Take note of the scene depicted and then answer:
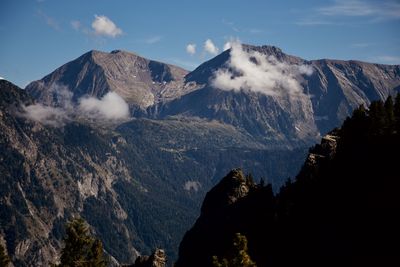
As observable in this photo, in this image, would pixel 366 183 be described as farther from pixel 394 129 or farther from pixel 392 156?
pixel 394 129

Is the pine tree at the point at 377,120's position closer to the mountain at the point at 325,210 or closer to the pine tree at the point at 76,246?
the mountain at the point at 325,210

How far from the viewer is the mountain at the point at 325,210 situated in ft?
202

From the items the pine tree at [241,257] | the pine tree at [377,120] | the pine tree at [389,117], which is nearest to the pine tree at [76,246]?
the pine tree at [241,257]

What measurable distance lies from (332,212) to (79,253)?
98.9 feet

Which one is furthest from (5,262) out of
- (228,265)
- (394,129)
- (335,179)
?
(394,129)

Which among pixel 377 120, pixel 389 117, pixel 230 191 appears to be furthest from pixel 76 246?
pixel 389 117

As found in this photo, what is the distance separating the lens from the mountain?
61.6 m

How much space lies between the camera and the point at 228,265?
56.6 metres

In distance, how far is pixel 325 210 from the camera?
7425cm

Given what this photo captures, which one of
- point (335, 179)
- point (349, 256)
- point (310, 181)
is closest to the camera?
point (349, 256)

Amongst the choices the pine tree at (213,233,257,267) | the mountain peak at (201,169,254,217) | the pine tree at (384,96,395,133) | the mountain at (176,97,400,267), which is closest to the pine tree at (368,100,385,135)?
the mountain at (176,97,400,267)

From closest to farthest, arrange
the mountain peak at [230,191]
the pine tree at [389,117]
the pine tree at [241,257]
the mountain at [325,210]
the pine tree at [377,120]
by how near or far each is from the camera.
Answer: the pine tree at [241,257]
the mountain at [325,210]
the pine tree at [389,117]
the pine tree at [377,120]
the mountain peak at [230,191]

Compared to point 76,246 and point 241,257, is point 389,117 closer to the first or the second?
point 241,257

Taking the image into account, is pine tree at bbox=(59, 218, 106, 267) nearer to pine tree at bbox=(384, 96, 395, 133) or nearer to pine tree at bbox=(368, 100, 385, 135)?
pine tree at bbox=(384, 96, 395, 133)
